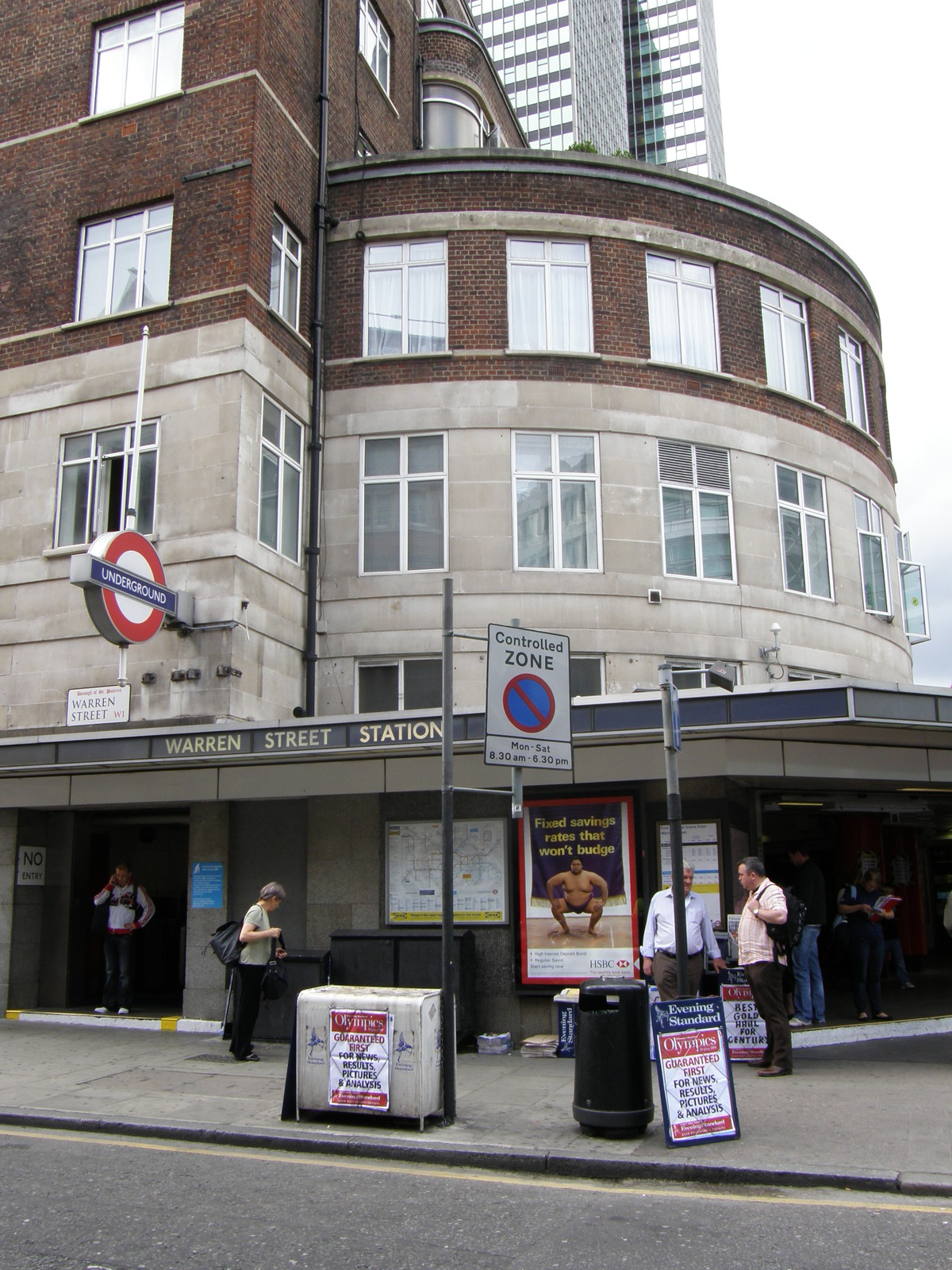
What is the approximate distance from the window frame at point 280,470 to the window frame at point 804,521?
716 centimetres

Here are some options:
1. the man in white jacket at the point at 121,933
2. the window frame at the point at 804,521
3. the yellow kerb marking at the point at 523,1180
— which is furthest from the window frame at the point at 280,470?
the yellow kerb marking at the point at 523,1180

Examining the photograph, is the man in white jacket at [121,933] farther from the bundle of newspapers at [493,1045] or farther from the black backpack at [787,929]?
the black backpack at [787,929]

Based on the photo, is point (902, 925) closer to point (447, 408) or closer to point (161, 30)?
point (447, 408)

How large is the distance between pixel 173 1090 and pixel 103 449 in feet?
30.0

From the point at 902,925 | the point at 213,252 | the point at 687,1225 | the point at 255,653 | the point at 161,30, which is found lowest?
the point at 687,1225

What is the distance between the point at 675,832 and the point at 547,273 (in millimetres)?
11297

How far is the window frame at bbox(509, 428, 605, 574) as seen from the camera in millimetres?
16172

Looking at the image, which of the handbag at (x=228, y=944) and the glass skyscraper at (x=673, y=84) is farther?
the glass skyscraper at (x=673, y=84)

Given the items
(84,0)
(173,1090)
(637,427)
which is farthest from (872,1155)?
(84,0)

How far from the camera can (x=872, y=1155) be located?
711cm

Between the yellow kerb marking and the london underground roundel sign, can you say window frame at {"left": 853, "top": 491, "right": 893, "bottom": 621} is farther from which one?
the yellow kerb marking

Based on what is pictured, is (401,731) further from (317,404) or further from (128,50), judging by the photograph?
(128,50)

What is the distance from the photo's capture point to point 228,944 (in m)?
11.0

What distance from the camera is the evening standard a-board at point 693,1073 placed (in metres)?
7.43
